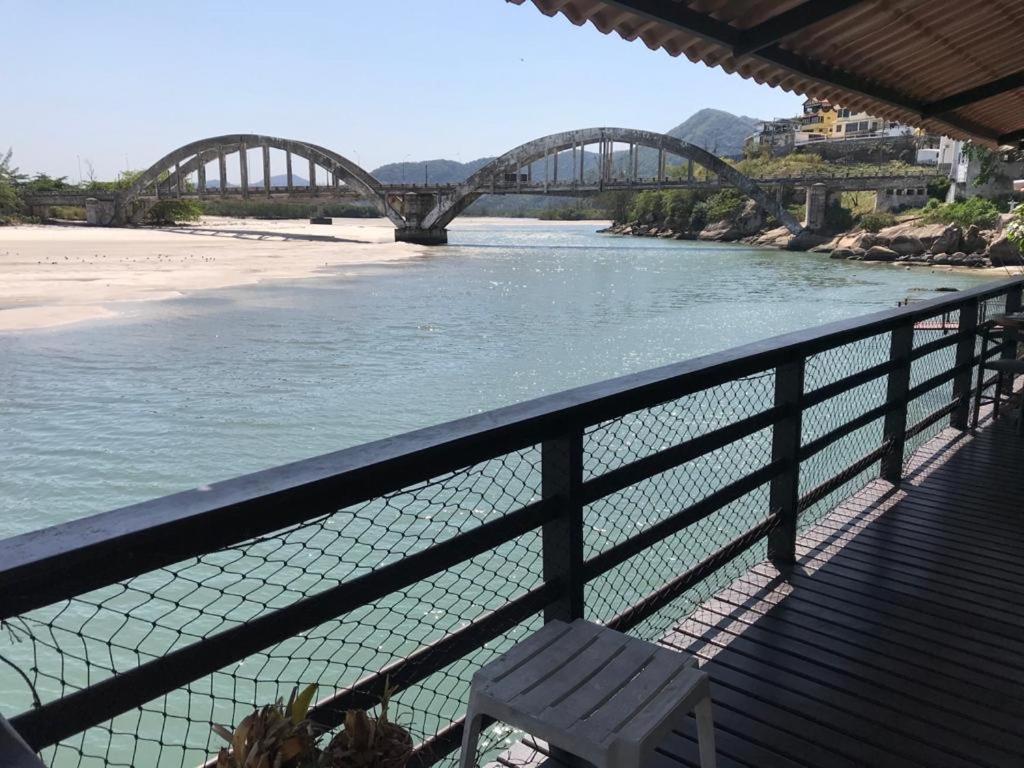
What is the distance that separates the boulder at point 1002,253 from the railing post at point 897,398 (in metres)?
29.2

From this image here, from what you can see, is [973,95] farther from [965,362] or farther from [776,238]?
[776,238]

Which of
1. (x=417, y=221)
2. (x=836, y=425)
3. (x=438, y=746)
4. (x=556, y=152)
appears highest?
(x=556, y=152)

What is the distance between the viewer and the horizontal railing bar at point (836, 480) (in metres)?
3.18

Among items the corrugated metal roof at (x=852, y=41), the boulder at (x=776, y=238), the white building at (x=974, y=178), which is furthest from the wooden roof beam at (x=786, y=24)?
the boulder at (x=776, y=238)

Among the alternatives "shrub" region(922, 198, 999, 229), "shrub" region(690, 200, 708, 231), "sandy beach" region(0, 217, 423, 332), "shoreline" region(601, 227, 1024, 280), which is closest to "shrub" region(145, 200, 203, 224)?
"sandy beach" region(0, 217, 423, 332)

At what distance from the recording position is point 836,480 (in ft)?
11.2

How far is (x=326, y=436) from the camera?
9.60 m

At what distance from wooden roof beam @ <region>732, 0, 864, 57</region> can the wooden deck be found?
2.00m

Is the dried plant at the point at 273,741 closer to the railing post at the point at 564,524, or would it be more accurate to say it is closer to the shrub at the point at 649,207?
the railing post at the point at 564,524

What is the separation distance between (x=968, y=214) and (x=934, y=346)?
1727 inches

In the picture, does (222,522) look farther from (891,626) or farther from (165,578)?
(165,578)

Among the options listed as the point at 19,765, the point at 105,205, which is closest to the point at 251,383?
the point at 19,765

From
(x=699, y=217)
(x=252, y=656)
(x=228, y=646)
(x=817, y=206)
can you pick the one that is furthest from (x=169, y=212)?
(x=228, y=646)

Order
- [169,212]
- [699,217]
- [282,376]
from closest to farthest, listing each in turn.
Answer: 1. [282,376]
2. [169,212]
3. [699,217]
